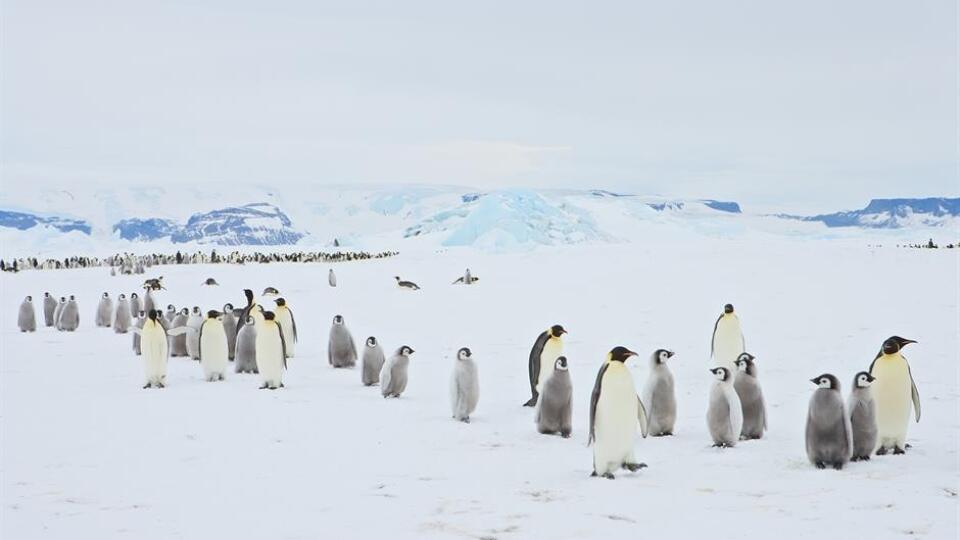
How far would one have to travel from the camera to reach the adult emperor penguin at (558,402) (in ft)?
21.8

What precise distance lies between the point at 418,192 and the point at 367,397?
123552 millimetres

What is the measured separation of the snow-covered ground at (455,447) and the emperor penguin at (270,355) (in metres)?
0.21

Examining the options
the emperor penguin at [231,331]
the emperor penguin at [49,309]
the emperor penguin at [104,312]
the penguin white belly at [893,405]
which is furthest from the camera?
the emperor penguin at [49,309]

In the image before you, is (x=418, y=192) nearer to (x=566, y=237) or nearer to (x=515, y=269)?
(x=566, y=237)

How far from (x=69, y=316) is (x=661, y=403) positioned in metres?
12.3

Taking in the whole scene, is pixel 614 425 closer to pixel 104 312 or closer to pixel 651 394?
pixel 651 394

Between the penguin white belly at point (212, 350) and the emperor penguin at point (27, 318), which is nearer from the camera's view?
the penguin white belly at point (212, 350)

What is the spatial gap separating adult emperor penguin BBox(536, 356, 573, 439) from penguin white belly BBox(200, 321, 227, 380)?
448 cm

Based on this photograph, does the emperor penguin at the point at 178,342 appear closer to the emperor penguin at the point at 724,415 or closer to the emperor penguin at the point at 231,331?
the emperor penguin at the point at 231,331

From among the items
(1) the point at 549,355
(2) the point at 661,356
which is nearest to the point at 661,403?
(2) the point at 661,356

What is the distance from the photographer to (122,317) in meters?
14.7

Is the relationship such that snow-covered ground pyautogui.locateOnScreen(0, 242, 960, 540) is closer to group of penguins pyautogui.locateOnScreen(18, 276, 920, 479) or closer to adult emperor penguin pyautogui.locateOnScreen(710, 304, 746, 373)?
group of penguins pyautogui.locateOnScreen(18, 276, 920, 479)

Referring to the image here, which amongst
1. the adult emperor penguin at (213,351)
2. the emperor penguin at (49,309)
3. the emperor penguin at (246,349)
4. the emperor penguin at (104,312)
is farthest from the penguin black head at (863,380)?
the emperor penguin at (49,309)

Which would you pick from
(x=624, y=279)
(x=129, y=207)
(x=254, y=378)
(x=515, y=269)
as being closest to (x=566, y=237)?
(x=515, y=269)
